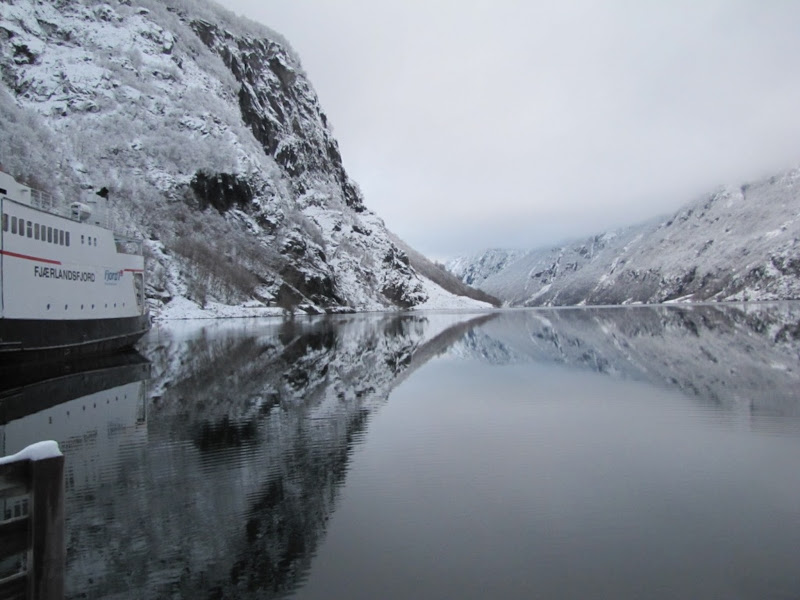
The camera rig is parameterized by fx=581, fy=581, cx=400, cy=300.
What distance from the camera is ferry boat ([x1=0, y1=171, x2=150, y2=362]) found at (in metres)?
32.0

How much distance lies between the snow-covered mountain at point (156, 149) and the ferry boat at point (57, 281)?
77.7 m

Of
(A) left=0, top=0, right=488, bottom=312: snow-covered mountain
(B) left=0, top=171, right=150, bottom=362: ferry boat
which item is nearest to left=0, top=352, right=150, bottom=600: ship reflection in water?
(B) left=0, top=171, right=150, bottom=362: ferry boat

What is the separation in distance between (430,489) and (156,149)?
513 feet

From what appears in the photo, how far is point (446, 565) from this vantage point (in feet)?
32.4

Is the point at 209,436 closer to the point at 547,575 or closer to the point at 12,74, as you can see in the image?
the point at 547,575

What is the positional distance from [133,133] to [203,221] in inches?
1076

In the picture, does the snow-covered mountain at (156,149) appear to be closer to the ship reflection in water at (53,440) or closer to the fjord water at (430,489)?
the ship reflection in water at (53,440)

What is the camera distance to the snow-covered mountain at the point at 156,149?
423 feet

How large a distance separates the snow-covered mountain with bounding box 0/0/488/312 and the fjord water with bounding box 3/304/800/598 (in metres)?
107

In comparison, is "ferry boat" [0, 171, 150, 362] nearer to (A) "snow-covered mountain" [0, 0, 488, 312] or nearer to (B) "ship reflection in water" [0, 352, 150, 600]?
(B) "ship reflection in water" [0, 352, 150, 600]

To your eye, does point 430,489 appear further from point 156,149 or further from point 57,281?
point 156,149

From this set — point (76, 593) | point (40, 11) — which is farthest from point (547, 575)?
point (40, 11)

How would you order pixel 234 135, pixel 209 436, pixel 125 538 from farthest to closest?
pixel 234 135
pixel 209 436
pixel 125 538

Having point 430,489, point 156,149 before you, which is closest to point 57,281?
point 430,489
